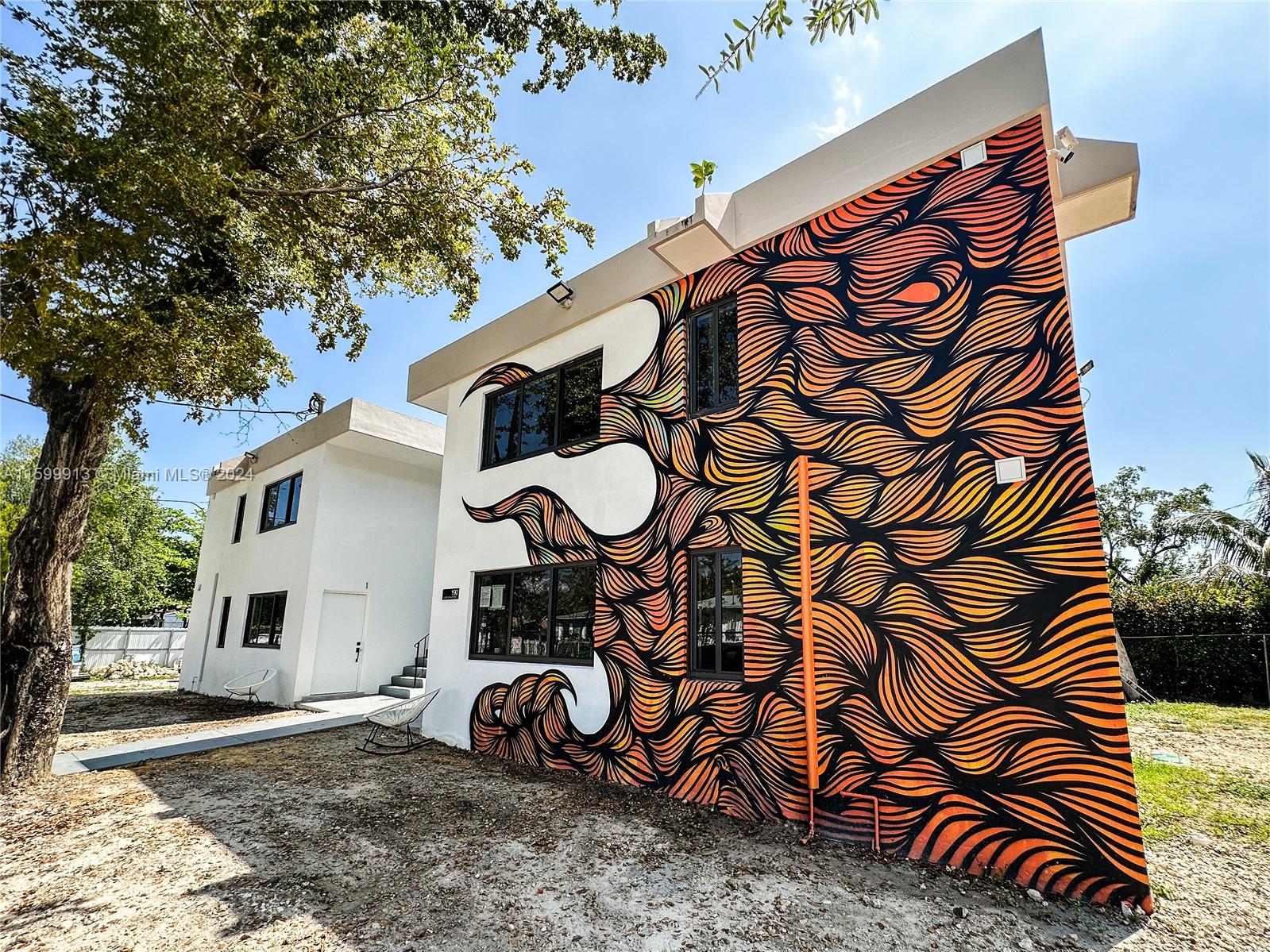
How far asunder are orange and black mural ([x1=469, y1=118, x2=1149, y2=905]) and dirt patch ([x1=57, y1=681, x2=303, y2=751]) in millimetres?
6655

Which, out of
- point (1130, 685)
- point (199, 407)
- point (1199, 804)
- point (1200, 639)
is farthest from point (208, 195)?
point (1200, 639)

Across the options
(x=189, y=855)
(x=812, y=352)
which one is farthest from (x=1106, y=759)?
(x=189, y=855)

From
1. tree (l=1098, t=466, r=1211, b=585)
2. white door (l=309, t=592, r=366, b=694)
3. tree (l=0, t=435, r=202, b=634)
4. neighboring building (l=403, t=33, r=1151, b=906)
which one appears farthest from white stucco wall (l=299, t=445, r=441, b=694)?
tree (l=1098, t=466, r=1211, b=585)

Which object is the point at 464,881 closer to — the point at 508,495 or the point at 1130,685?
the point at 508,495

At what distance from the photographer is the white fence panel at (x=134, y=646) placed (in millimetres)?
18219

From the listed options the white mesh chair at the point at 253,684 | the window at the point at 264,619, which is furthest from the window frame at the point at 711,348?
the white mesh chair at the point at 253,684

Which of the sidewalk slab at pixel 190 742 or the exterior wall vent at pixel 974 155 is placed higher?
the exterior wall vent at pixel 974 155

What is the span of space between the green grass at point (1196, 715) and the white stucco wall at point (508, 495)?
27.1 feet

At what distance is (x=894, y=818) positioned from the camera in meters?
4.21

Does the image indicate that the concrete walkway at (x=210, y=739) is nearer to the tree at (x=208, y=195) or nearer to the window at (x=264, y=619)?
the tree at (x=208, y=195)

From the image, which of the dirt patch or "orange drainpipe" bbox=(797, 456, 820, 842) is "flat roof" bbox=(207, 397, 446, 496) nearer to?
the dirt patch

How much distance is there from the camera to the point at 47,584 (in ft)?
19.7

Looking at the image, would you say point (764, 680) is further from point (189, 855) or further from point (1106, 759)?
point (189, 855)

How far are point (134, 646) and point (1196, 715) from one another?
26729 mm
